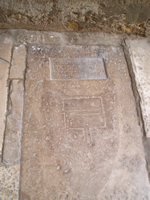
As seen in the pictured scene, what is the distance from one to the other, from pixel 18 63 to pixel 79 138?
1.19 metres

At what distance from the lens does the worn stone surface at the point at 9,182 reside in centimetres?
176

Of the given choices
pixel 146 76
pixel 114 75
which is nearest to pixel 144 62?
pixel 146 76

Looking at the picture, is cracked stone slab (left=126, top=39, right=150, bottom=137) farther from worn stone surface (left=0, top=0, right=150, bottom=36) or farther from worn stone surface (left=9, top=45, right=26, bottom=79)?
worn stone surface (left=9, top=45, right=26, bottom=79)

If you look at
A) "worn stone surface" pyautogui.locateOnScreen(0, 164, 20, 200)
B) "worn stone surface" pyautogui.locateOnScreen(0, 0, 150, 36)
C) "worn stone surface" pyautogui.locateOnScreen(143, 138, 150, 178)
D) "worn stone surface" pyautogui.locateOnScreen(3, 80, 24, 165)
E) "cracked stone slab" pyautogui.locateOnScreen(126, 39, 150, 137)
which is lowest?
"worn stone surface" pyautogui.locateOnScreen(0, 164, 20, 200)

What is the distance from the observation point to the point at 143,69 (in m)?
2.55

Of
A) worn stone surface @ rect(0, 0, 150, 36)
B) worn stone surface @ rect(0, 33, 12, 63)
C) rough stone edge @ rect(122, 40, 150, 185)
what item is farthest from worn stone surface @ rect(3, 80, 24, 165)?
rough stone edge @ rect(122, 40, 150, 185)

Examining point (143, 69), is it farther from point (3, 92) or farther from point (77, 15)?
point (3, 92)

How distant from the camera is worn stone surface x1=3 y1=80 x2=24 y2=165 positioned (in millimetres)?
1893

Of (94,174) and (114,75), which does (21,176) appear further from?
(114,75)

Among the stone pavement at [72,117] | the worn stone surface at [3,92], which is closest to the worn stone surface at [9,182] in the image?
the stone pavement at [72,117]

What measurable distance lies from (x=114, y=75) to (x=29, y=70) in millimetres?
1099

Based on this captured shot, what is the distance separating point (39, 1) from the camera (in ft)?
7.80

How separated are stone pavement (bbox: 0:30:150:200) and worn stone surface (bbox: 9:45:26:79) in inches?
0.5

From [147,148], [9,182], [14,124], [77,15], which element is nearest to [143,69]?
[147,148]
